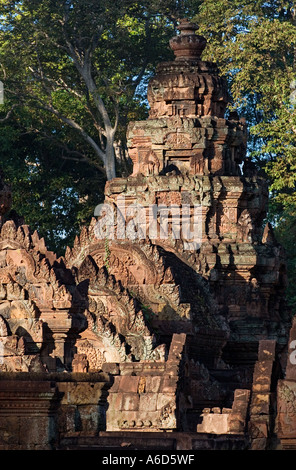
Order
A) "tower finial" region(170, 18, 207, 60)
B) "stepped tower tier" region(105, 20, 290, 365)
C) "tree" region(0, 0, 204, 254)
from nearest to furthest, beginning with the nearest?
"stepped tower tier" region(105, 20, 290, 365) → "tower finial" region(170, 18, 207, 60) → "tree" region(0, 0, 204, 254)

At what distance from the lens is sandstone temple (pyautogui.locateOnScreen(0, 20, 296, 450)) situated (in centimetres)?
2166

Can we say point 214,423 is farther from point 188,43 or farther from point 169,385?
point 188,43

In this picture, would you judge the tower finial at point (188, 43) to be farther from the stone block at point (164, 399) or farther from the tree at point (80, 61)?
the stone block at point (164, 399)

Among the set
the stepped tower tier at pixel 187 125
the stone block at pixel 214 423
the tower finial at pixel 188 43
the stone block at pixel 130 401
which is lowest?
the stone block at pixel 214 423

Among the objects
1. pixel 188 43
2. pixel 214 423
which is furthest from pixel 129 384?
pixel 188 43

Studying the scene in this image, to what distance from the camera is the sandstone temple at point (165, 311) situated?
71.1 ft

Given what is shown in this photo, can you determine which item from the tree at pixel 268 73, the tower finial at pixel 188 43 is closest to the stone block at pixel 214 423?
the tower finial at pixel 188 43

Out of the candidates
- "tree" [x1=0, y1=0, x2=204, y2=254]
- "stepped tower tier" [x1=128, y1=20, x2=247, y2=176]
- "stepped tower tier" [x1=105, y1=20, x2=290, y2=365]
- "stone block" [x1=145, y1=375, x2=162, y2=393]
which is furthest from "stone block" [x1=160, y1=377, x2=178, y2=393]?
"tree" [x1=0, y1=0, x2=204, y2=254]

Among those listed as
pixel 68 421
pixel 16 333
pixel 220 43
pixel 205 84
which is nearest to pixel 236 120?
pixel 205 84

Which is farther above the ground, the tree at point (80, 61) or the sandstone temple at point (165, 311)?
the tree at point (80, 61)

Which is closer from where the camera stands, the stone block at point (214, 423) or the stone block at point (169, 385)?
the stone block at point (214, 423)

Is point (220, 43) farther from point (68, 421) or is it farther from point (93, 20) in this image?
point (68, 421)

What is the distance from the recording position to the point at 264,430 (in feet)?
71.3

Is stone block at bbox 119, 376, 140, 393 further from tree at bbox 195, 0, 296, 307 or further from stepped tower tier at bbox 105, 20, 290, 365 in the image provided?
tree at bbox 195, 0, 296, 307
